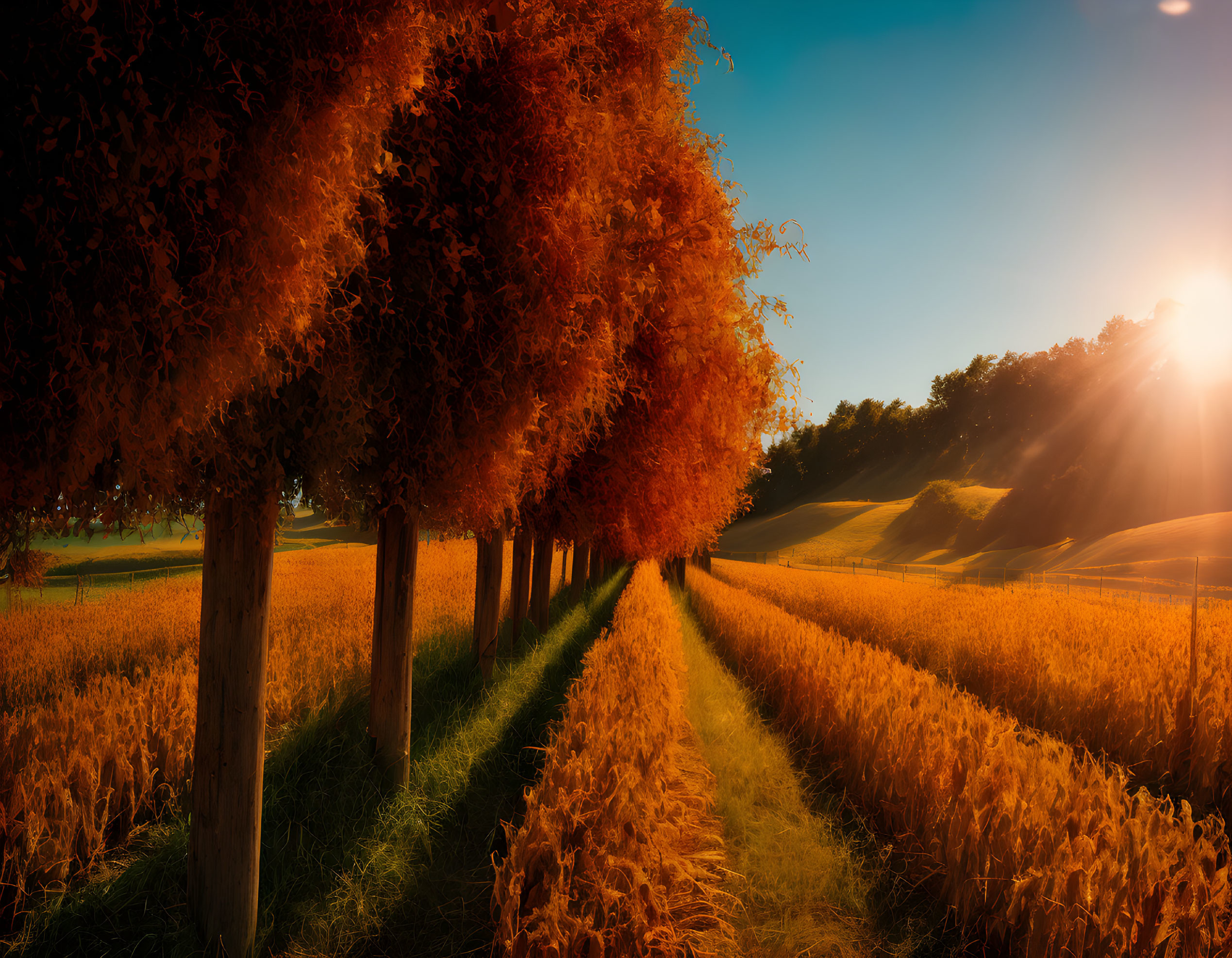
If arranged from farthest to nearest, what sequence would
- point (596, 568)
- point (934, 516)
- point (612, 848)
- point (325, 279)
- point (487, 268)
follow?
point (934, 516) → point (596, 568) → point (487, 268) → point (612, 848) → point (325, 279)

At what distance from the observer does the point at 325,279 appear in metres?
2.67

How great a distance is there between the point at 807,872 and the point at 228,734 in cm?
429

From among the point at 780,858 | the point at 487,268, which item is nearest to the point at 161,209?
the point at 487,268

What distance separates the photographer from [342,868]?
3.80 metres

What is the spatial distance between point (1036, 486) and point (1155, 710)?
65.0 metres

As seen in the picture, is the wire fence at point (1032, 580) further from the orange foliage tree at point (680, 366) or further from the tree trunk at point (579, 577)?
the tree trunk at point (579, 577)

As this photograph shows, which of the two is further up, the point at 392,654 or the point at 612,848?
the point at 392,654

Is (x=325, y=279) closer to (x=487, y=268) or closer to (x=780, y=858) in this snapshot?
(x=487, y=268)

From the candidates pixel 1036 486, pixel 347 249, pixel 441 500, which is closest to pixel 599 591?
pixel 441 500

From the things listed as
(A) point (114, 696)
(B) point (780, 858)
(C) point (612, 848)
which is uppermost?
(C) point (612, 848)

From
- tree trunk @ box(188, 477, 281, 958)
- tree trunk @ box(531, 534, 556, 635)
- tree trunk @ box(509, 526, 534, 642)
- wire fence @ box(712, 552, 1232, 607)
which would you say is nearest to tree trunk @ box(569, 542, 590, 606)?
tree trunk @ box(531, 534, 556, 635)

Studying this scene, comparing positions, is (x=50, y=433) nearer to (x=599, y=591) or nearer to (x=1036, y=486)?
(x=599, y=591)

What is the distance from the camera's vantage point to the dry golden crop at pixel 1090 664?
19.9ft

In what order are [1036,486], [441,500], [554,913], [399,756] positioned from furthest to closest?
[1036,486] → [399,756] → [441,500] → [554,913]
